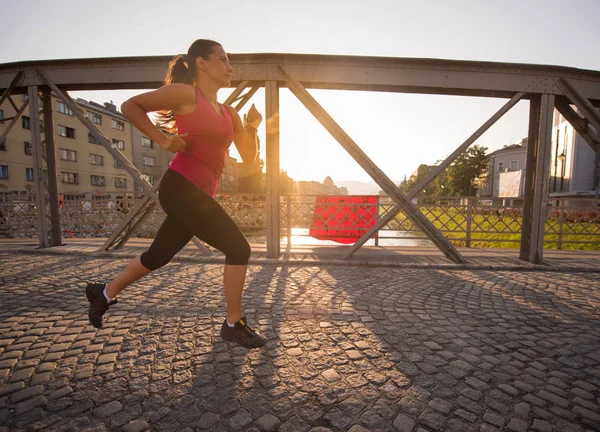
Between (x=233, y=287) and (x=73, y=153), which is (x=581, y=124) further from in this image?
(x=73, y=153)

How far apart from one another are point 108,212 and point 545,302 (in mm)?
11528

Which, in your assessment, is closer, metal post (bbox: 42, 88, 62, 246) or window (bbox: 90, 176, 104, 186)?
metal post (bbox: 42, 88, 62, 246)

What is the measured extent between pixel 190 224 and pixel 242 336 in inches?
37.2

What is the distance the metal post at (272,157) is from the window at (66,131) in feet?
114

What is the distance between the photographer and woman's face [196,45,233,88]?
6.98 ft

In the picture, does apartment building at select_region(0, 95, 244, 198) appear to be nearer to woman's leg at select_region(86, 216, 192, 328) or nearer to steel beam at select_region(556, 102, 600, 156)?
woman's leg at select_region(86, 216, 192, 328)

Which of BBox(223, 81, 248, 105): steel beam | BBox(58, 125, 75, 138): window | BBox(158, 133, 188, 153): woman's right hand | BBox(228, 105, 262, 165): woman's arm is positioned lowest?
BBox(158, 133, 188, 153): woman's right hand

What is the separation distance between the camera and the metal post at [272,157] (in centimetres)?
505

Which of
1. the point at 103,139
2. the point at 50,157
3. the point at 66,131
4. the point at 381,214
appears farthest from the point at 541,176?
the point at 66,131

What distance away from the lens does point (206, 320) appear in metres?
2.65

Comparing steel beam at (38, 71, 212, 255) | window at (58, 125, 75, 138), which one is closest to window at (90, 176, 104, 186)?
window at (58, 125, 75, 138)

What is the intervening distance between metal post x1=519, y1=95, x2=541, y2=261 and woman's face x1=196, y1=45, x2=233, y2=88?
18.4ft

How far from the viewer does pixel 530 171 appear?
5.34m

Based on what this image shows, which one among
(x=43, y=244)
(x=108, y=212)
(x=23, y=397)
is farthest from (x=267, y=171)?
(x=108, y=212)
